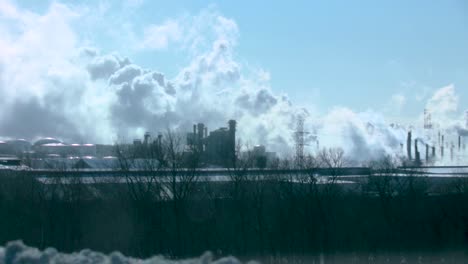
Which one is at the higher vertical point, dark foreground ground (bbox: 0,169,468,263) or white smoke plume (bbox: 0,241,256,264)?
white smoke plume (bbox: 0,241,256,264)

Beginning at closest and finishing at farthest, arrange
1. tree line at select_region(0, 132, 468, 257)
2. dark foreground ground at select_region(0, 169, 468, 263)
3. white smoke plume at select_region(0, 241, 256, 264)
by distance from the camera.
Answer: white smoke plume at select_region(0, 241, 256, 264), dark foreground ground at select_region(0, 169, 468, 263), tree line at select_region(0, 132, 468, 257)

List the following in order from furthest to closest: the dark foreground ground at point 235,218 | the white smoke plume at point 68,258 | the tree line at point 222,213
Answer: the tree line at point 222,213 → the dark foreground ground at point 235,218 → the white smoke plume at point 68,258

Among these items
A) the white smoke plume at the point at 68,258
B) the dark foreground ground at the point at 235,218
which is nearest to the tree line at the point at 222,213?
the dark foreground ground at the point at 235,218

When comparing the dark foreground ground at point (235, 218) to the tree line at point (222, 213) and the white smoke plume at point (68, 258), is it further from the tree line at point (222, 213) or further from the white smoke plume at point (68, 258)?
the white smoke plume at point (68, 258)

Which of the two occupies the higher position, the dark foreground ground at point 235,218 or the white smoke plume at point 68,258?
the white smoke plume at point 68,258

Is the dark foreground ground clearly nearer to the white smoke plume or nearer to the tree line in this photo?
the tree line

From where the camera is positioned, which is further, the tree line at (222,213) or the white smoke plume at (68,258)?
the tree line at (222,213)

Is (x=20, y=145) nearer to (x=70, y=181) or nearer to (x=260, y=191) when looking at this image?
(x=70, y=181)

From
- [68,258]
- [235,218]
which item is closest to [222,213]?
[235,218]

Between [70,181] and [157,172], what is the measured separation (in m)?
4.06

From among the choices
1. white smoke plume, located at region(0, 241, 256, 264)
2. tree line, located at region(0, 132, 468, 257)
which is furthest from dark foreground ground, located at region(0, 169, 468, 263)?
white smoke plume, located at region(0, 241, 256, 264)

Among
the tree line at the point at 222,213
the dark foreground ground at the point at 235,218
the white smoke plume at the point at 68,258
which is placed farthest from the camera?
the tree line at the point at 222,213

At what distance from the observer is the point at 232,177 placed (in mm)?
26609

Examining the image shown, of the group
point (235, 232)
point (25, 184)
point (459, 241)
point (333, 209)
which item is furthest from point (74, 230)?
point (459, 241)
